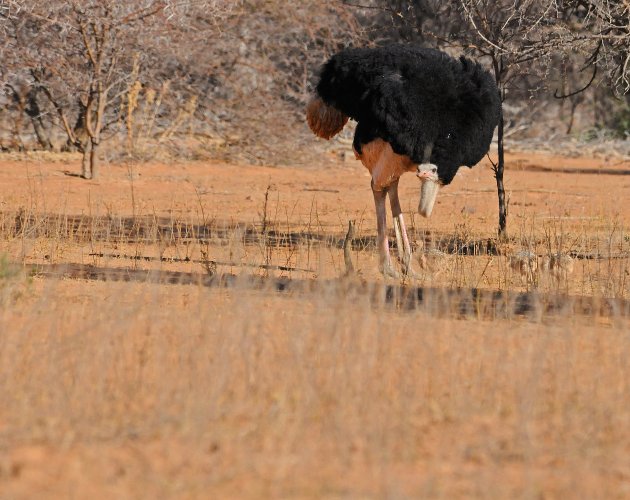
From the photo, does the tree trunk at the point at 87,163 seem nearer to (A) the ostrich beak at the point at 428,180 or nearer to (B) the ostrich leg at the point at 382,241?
(B) the ostrich leg at the point at 382,241

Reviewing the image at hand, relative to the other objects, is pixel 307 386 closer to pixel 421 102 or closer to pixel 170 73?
pixel 421 102

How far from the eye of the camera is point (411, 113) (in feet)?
27.1

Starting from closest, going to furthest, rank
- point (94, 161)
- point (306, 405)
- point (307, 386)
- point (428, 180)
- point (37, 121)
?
point (306, 405) < point (307, 386) < point (428, 180) < point (94, 161) < point (37, 121)

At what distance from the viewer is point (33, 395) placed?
4.68 meters

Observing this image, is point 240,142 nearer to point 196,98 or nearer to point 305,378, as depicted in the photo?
point 196,98

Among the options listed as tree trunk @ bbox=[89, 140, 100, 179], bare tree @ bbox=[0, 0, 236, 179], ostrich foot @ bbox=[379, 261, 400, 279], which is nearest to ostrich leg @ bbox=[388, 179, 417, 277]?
ostrich foot @ bbox=[379, 261, 400, 279]

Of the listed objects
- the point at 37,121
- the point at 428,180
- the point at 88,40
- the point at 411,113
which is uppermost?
the point at 88,40

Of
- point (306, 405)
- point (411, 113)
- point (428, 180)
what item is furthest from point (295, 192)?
point (306, 405)

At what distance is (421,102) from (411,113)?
120 millimetres

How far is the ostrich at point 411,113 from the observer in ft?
27.3

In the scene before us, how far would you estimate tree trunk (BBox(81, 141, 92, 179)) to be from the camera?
16750 millimetres

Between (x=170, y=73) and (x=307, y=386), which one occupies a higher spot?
(x=170, y=73)

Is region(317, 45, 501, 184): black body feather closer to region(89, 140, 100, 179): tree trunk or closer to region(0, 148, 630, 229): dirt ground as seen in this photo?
region(0, 148, 630, 229): dirt ground

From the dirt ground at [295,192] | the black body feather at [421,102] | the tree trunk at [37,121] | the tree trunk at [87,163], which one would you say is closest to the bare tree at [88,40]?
the tree trunk at [87,163]
